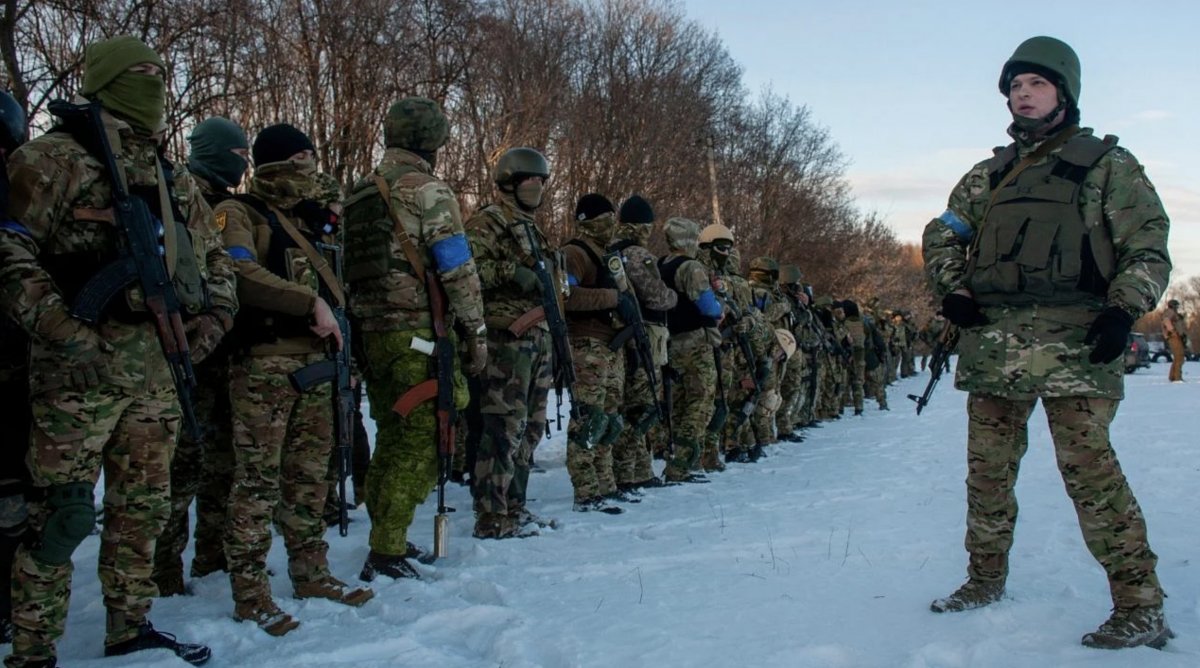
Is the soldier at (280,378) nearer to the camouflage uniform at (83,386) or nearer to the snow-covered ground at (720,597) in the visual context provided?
the snow-covered ground at (720,597)

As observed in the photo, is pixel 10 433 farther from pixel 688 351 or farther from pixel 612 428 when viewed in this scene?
pixel 688 351

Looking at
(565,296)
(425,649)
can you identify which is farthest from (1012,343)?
(565,296)

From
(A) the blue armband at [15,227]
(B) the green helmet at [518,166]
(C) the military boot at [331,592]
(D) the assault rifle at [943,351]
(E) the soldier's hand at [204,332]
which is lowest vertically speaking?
(C) the military boot at [331,592]

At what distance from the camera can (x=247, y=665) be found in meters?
3.02

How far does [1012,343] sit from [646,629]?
1787 millimetres

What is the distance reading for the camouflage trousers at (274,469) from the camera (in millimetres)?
3500

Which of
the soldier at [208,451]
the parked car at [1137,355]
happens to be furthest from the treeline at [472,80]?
the parked car at [1137,355]

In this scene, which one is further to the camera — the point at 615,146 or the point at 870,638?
the point at 615,146

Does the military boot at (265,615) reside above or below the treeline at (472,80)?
below

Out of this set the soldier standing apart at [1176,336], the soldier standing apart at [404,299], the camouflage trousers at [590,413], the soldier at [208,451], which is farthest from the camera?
the soldier standing apart at [1176,336]

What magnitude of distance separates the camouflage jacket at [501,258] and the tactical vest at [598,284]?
0.92 metres

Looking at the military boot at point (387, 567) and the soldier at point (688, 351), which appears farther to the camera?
the soldier at point (688, 351)

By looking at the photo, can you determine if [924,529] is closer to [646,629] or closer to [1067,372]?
[1067,372]

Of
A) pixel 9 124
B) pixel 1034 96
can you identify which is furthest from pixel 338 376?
pixel 1034 96
